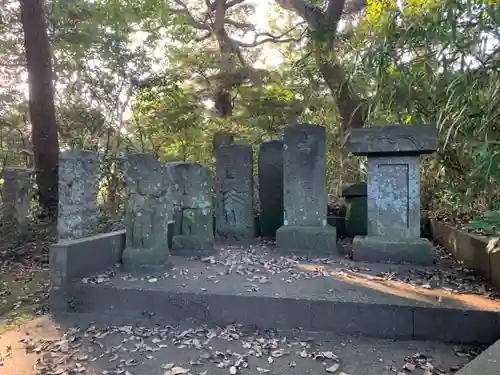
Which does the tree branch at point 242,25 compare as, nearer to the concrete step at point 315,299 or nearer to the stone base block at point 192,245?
the stone base block at point 192,245

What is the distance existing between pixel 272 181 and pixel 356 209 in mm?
1621

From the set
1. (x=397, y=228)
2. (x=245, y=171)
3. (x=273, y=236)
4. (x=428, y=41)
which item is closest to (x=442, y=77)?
(x=428, y=41)

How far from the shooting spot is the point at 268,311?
3.61 m

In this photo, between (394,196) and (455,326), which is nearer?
(455,326)

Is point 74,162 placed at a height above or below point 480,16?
below

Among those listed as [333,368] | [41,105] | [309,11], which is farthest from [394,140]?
[41,105]

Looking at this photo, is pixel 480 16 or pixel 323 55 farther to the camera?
pixel 323 55

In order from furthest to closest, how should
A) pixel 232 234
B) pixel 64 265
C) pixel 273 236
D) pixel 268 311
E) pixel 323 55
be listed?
→ pixel 323 55 → pixel 273 236 → pixel 232 234 → pixel 64 265 → pixel 268 311

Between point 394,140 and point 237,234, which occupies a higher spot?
point 394,140

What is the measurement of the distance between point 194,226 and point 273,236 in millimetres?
1952

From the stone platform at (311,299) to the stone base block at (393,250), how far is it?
0.24 m

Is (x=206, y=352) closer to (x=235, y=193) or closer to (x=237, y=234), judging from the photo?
(x=237, y=234)

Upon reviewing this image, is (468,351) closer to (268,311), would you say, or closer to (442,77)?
(268,311)

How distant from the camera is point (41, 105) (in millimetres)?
7590
